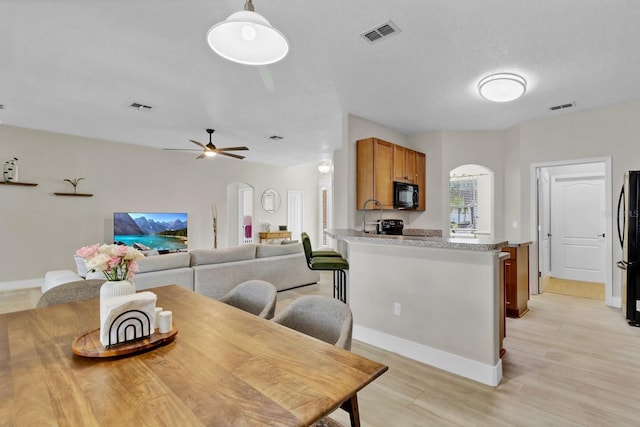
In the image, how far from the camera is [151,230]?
6.53 metres

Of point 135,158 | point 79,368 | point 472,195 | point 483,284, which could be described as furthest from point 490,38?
point 135,158

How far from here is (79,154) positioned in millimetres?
5812

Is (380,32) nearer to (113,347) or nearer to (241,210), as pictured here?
(113,347)

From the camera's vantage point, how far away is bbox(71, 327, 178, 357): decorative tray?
1.14m

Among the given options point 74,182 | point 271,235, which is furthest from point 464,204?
point 74,182

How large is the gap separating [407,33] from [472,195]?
17.2 ft

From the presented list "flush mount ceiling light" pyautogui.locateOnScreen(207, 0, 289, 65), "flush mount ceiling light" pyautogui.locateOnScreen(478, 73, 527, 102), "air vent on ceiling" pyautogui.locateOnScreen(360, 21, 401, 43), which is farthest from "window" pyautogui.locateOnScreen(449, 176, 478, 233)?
"flush mount ceiling light" pyautogui.locateOnScreen(207, 0, 289, 65)

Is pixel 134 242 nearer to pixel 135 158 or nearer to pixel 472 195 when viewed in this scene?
pixel 135 158

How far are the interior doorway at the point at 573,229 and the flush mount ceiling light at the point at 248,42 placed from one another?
206 inches

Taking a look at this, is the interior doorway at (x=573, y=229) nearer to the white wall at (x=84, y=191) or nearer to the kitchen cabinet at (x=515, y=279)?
the kitchen cabinet at (x=515, y=279)

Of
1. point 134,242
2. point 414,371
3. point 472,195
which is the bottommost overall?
point 414,371

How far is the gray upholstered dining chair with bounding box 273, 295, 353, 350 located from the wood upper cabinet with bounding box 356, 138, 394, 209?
2.81 metres

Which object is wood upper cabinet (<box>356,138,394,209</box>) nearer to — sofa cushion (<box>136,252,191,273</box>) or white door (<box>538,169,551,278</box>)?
sofa cushion (<box>136,252,191,273</box>)

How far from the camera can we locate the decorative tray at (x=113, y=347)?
1139mm
